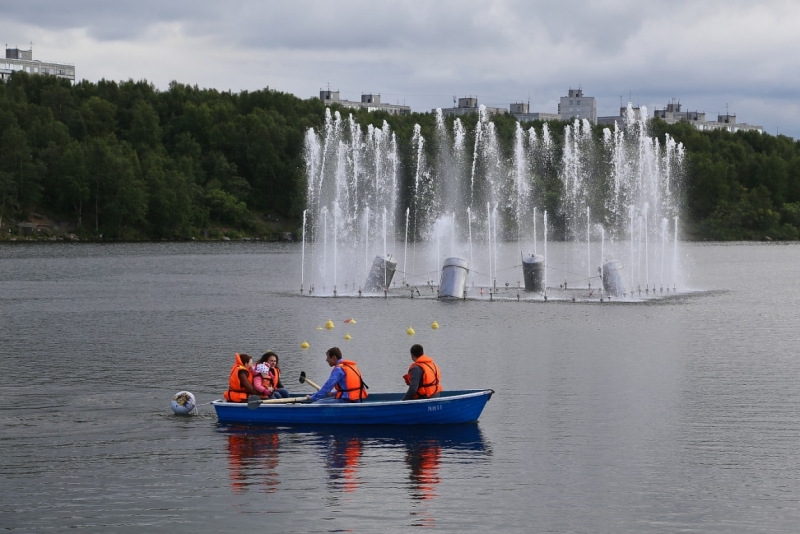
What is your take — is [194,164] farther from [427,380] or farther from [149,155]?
[427,380]

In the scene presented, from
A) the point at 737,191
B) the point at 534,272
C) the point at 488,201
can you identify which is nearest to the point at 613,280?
the point at 534,272

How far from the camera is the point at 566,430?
92.5 feet

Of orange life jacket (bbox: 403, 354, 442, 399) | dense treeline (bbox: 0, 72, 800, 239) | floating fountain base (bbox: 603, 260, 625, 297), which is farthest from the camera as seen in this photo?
dense treeline (bbox: 0, 72, 800, 239)

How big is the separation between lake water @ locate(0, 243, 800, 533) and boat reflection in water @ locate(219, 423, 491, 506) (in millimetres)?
80

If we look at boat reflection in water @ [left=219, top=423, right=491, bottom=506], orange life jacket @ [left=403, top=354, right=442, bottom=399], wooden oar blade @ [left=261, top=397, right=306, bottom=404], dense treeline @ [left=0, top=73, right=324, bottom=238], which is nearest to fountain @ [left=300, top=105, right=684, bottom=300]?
dense treeline @ [left=0, top=73, right=324, bottom=238]

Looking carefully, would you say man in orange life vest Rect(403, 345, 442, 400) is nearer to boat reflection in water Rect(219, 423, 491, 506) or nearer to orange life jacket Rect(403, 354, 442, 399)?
orange life jacket Rect(403, 354, 442, 399)

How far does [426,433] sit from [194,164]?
14237 centimetres

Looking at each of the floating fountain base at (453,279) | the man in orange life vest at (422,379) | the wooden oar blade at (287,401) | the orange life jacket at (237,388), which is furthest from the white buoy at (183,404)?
the floating fountain base at (453,279)

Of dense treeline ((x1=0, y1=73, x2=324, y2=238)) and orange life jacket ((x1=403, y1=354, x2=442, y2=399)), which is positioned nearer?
orange life jacket ((x1=403, y1=354, x2=442, y2=399))

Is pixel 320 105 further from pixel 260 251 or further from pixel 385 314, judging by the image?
A: pixel 385 314

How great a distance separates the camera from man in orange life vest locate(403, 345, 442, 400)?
27.8m

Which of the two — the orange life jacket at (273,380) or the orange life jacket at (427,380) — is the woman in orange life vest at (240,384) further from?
the orange life jacket at (427,380)

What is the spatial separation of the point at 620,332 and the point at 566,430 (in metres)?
21.2

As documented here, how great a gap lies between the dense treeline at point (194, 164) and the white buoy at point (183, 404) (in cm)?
11558
